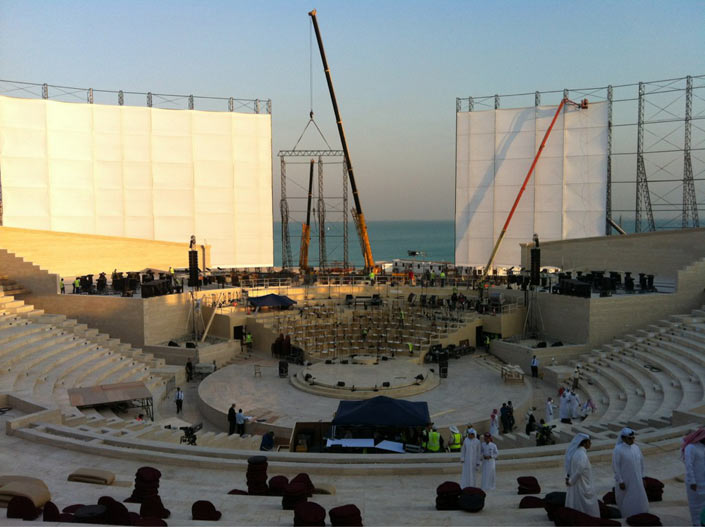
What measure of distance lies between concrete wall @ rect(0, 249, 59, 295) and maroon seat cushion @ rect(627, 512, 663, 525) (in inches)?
1034

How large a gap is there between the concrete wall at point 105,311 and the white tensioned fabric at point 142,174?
61.0ft

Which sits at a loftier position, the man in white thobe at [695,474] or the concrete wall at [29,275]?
the concrete wall at [29,275]

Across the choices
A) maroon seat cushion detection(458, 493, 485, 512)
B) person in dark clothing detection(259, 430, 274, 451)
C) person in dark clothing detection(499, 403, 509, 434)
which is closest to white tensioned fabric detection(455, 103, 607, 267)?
person in dark clothing detection(499, 403, 509, 434)

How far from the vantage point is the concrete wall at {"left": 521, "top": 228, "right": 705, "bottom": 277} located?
29.7 m

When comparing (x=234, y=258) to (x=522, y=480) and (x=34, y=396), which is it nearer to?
(x=34, y=396)

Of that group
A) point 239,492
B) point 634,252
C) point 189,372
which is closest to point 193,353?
point 189,372

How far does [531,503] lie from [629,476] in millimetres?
1489

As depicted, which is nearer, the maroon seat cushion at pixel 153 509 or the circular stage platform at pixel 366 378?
the maroon seat cushion at pixel 153 509

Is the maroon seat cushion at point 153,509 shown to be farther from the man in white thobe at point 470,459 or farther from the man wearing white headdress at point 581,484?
the man wearing white headdress at point 581,484

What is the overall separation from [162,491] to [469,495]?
507 centimetres

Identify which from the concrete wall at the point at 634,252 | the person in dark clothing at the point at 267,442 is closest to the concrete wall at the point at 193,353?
the person in dark clothing at the point at 267,442

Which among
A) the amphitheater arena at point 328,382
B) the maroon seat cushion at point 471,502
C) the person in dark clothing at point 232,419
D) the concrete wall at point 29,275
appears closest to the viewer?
the maroon seat cushion at point 471,502

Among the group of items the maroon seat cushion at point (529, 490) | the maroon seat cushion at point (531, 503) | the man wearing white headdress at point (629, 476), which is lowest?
the maroon seat cushion at point (529, 490)

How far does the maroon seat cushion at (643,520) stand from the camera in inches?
274
